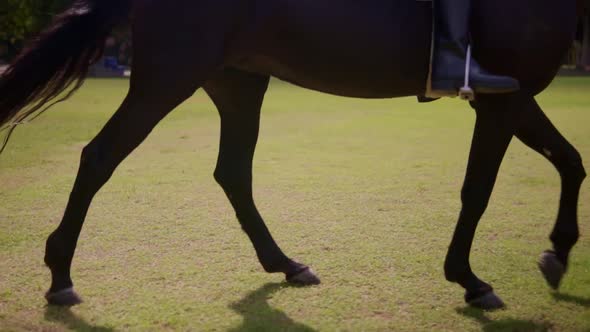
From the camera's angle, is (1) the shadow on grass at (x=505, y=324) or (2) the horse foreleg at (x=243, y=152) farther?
(2) the horse foreleg at (x=243, y=152)

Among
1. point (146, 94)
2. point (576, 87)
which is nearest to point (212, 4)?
point (146, 94)

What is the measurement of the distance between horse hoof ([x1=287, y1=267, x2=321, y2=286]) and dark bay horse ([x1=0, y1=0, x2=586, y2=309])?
0.82 m

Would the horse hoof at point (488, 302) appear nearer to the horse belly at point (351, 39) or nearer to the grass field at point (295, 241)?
the grass field at point (295, 241)

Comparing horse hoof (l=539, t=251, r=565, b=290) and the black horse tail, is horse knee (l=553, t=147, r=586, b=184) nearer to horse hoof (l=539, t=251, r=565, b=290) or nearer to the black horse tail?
horse hoof (l=539, t=251, r=565, b=290)

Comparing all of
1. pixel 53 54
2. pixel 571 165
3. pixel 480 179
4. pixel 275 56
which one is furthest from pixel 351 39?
pixel 571 165

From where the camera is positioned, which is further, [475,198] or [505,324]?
[475,198]

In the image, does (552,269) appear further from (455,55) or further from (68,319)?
(68,319)

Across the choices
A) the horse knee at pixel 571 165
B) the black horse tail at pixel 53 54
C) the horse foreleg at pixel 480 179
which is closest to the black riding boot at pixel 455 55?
the horse foreleg at pixel 480 179

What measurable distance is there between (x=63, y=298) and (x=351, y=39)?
6.33 feet

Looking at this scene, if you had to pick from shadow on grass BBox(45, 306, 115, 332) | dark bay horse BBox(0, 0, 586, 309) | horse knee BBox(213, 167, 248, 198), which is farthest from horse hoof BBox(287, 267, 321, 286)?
shadow on grass BBox(45, 306, 115, 332)

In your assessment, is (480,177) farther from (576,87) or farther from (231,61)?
(576,87)

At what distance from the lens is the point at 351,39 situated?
2.92 m

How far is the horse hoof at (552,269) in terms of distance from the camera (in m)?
3.35

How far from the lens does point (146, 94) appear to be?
2.92m
